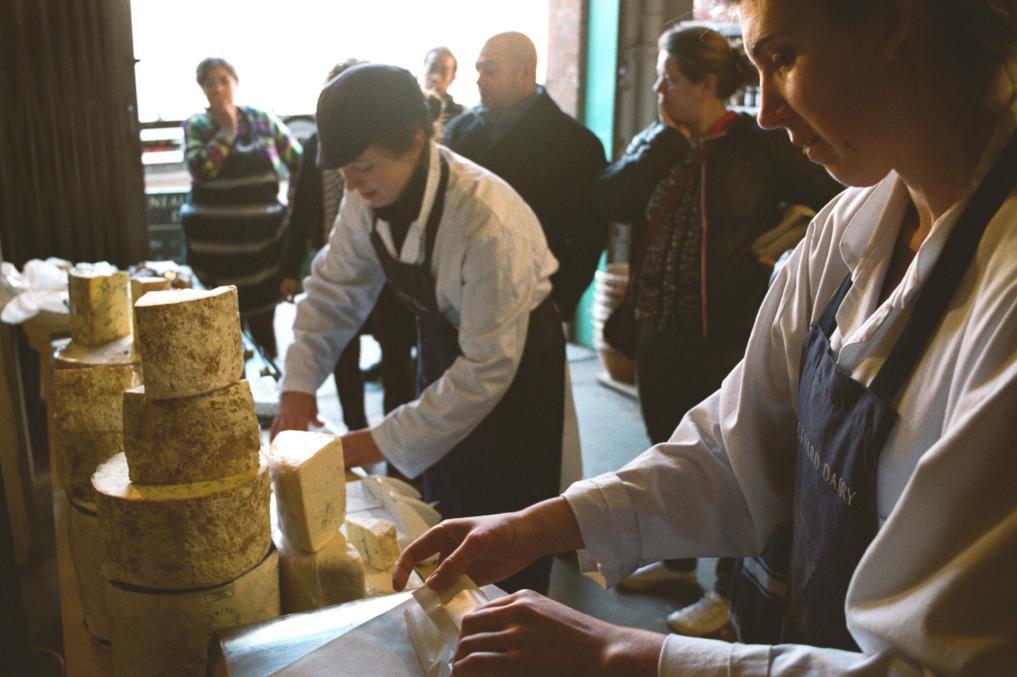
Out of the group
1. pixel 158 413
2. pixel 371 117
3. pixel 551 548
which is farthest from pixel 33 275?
pixel 551 548

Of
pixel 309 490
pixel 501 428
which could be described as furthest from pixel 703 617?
pixel 309 490

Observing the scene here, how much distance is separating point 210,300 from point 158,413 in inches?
6.7

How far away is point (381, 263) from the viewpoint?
2566mm

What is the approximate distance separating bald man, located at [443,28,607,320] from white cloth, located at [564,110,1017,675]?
110 inches

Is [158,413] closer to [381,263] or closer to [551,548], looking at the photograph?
[551,548]

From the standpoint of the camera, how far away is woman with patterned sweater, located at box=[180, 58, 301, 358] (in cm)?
489

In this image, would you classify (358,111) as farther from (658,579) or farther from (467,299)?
(658,579)

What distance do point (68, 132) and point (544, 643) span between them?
3.83 m

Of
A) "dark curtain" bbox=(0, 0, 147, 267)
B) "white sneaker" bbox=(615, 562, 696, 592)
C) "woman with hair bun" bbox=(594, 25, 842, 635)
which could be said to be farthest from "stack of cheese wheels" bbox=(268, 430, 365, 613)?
"dark curtain" bbox=(0, 0, 147, 267)

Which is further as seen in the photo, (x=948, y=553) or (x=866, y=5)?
(x=866, y=5)

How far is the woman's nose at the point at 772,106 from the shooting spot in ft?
3.65

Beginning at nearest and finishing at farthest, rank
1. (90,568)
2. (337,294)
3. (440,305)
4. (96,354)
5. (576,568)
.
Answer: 1. (90,568)
2. (96,354)
3. (440,305)
4. (337,294)
5. (576,568)

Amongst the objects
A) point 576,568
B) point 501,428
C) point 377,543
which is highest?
point 377,543

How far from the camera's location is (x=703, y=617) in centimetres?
329
